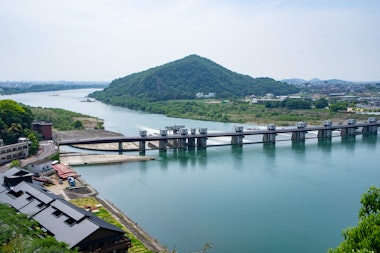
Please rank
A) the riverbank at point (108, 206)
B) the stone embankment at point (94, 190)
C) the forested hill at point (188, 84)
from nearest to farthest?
the riverbank at point (108, 206) < the stone embankment at point (94, 190) < the forested hill at point (188, 84)

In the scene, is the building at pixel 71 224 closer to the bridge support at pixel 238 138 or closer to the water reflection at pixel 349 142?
the bridge support at pixel 238 138

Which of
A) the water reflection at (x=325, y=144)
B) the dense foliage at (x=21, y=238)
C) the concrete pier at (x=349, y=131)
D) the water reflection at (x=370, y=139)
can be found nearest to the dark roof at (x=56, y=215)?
the dense foliage at (x=21, y=238)

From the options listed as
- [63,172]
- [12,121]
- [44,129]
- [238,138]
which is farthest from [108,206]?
[238,138]

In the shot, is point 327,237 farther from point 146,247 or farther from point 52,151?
point 52,151

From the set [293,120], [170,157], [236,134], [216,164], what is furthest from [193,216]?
[293,120]

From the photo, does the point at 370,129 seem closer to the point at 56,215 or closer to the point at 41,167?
the point at 41,167

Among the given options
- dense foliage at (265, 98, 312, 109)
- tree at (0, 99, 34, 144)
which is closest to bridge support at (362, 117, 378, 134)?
dense foliage at (265, 98, 312, 109)
